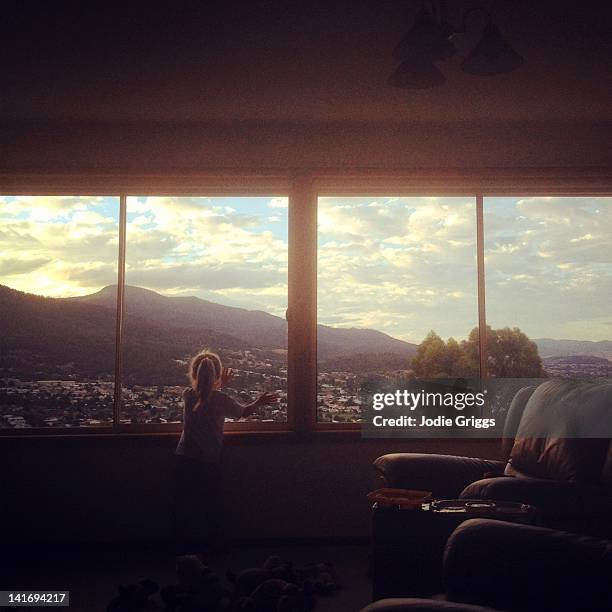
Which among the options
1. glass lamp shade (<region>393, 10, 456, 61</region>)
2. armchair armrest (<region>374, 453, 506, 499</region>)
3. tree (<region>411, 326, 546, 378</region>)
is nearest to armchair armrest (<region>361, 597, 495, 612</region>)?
armchair armrest (<region>374, 453, 506, 499</region>)

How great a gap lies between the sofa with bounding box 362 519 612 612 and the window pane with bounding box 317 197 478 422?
111 inches

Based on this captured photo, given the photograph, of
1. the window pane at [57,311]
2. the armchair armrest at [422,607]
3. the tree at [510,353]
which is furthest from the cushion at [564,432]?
the window pane at [57,311]

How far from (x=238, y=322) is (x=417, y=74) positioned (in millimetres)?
2217

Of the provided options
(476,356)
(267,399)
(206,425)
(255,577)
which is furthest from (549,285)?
(255,577)

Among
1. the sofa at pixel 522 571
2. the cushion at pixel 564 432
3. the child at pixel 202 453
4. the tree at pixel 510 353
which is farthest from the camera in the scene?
the tree at pixel 510 353

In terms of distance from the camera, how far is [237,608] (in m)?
2.83

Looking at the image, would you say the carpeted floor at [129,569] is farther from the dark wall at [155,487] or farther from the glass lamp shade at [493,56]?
the glass lamp shade at [493,56]

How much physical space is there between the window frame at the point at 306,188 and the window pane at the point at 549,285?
10cm

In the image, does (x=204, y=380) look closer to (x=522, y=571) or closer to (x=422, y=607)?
(x=522, y=571)

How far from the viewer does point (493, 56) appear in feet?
9.35

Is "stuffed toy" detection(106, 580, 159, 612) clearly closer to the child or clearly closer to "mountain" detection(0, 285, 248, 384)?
the child

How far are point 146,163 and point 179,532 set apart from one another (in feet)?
8.46

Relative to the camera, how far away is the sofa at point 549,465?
246 centimetres

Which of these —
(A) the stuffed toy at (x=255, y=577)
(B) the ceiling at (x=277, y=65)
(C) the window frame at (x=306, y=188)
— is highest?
(B) the ceiling at (x=277, y=65)
